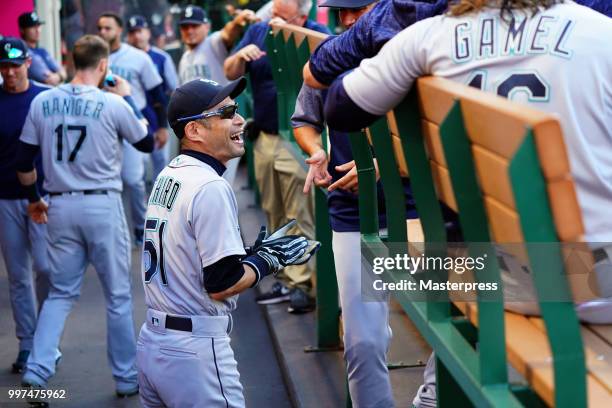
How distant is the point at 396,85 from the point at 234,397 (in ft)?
4.94

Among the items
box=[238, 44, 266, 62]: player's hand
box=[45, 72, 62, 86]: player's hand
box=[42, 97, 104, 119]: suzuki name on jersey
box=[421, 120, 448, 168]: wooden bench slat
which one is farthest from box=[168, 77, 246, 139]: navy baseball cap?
box=[45, 72, 62, 86]: player's hand

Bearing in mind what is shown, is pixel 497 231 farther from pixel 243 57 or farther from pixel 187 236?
pixel 243 57

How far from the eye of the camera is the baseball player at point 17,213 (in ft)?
23.5

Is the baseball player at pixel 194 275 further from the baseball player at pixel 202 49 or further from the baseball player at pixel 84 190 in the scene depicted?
the baseball player at pixel 202 49

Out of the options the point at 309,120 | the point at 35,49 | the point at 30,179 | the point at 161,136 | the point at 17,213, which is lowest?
the point at 161,136

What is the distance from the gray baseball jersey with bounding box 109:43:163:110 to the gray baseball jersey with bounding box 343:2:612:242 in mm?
8439

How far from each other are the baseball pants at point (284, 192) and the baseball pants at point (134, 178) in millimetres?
2296

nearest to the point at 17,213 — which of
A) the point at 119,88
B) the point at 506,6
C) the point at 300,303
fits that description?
the point at 119,88

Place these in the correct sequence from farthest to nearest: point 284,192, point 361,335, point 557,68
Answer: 1. point 284,192
2. point 361,335
3. point 557,68

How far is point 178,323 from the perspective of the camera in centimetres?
411

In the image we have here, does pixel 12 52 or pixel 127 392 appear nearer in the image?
pixel 127 392

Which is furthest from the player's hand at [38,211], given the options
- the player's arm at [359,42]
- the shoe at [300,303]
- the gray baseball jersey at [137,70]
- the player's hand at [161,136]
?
the player's hand at [161,136]

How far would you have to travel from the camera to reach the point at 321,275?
680 cm

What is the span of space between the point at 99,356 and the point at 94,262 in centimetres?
101
